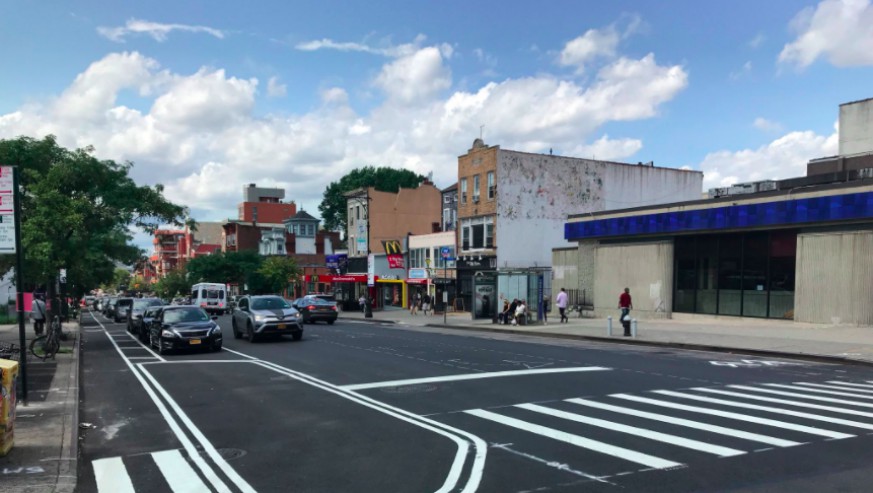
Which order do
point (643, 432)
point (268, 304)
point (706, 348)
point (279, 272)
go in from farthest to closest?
point (279, 272), point (268, 304), point (706, 348), point (643, 432)

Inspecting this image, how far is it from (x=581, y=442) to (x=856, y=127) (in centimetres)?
3898

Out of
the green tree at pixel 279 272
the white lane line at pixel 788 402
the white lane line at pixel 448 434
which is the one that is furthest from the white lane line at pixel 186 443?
the green tree at pixel 279 272

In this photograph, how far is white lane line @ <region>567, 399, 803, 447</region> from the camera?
773 cm

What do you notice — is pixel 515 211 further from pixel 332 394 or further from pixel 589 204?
pixel 332 394

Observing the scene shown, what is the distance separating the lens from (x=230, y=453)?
309 inches

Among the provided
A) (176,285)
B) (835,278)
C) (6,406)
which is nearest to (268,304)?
(6,406)

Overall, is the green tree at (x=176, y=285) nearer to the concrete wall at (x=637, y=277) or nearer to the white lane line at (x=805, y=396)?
the concrete wall at (x=637, y=277)

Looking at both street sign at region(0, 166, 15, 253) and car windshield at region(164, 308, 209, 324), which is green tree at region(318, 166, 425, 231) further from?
street sign at region(0, 166, 15, 253)

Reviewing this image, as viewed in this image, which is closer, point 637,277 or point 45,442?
point 45,442

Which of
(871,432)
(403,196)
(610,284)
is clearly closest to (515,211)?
(610,284)

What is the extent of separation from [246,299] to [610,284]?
18584 millimetres

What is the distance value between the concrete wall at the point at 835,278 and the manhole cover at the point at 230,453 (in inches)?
885

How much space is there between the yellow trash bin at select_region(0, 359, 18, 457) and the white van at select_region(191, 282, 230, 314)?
4369 cm

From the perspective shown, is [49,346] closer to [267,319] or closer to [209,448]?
[267,319]
